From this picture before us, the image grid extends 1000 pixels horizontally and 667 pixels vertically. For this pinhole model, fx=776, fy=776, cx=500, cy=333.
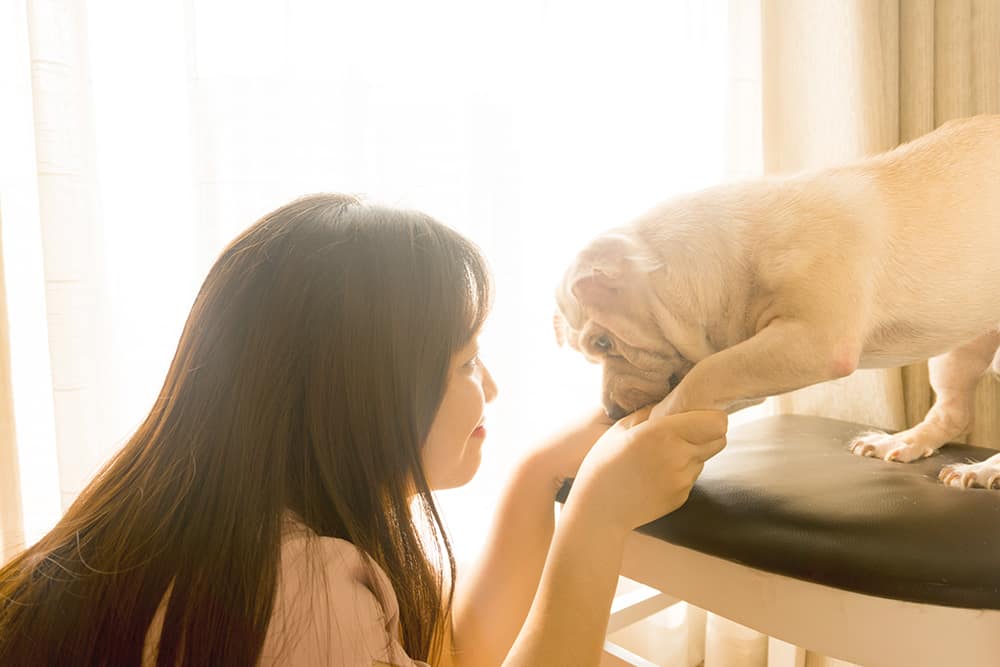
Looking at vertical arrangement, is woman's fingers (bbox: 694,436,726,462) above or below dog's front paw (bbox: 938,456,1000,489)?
above

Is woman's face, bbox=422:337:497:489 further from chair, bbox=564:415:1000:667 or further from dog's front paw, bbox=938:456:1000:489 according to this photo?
dog's front paw, bbox=938:456:1000:489

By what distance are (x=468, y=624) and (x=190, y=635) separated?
0.39 metres

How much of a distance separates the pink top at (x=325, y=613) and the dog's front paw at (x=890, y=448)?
0.61 m

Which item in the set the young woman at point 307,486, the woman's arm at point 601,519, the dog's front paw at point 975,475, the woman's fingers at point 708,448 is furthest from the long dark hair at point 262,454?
the dog's front paw at point 975,475

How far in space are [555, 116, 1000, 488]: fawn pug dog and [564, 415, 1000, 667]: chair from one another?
126mm

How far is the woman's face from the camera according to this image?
0.71 metres

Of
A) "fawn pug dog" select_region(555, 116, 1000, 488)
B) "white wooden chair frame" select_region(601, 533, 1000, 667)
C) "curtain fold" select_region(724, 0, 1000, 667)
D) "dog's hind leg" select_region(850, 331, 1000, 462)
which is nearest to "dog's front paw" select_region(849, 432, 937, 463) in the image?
"dog's hind leg" select_region(850, 331, 1000, 462)

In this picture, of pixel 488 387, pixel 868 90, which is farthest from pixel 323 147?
pixel 868 90

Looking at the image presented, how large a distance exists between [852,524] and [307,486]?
1.56 feet

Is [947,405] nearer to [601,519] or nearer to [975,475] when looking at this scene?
[975,475]

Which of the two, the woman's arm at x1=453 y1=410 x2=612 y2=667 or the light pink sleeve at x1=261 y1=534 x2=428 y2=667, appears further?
the woman's arm at x1=453 y1=410 x2=612 y2=667

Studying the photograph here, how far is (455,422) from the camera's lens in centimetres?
72

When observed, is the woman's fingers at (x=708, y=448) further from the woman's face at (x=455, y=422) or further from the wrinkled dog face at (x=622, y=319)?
the woman's face at (x=455, y=422)

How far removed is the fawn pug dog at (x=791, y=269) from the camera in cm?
68
